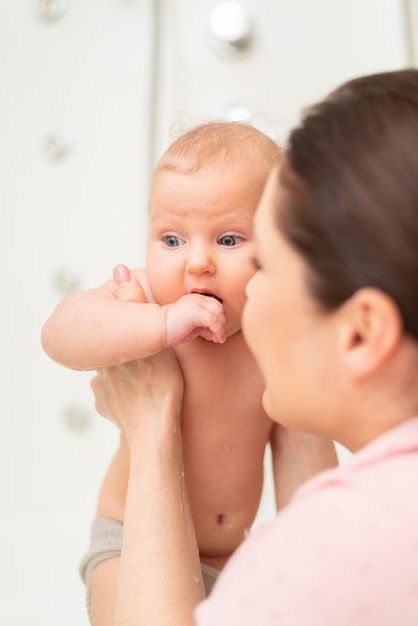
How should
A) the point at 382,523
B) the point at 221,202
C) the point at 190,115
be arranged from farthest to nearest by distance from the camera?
the point at 190,115, the point at 221,202, the point at 382,523

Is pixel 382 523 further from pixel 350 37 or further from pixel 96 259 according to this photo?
pixel 350 37

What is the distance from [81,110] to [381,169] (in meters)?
1.29

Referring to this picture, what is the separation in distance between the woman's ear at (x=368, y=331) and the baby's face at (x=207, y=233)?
370mm

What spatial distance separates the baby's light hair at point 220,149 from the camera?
1.04 m

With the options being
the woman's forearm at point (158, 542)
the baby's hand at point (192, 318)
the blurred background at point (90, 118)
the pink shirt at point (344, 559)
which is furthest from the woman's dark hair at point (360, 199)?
the blurred background at point (90, 118)

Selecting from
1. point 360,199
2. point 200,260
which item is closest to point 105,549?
point 200,260

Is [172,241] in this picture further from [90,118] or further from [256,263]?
[90,118]

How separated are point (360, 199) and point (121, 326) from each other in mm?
422

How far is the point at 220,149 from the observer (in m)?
1.04

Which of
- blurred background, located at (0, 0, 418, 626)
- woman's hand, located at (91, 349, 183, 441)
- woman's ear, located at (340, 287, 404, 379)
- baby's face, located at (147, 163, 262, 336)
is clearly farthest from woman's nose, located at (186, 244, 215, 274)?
blurred background, located at (0, 0, 418, 626)

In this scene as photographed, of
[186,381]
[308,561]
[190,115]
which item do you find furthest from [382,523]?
[190,115]

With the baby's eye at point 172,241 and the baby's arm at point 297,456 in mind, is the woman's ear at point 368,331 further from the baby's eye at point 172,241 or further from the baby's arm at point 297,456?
the baby's arm at point 297,456

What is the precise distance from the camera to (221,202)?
1022 millimetres

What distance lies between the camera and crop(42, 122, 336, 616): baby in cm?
99
